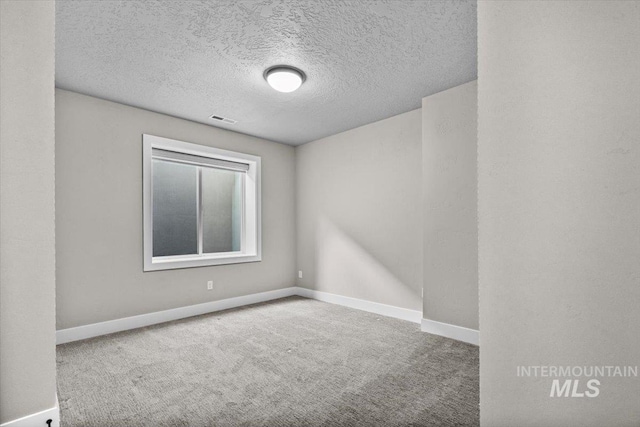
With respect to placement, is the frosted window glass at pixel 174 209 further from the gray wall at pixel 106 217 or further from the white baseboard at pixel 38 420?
the white baseboard at pixel 38 420

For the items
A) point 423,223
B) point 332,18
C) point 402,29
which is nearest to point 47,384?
point 332,18

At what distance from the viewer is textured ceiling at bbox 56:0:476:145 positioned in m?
1.98

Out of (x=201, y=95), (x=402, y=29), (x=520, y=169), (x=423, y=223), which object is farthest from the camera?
(x=423, y=223)

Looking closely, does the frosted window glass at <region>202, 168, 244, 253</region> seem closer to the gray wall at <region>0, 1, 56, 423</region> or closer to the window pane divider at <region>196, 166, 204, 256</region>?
the window pane divider at <region>196, 166, 204, 256</region>

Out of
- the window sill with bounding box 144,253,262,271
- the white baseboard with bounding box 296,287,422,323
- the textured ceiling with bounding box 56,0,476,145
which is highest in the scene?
the textured ceiling with bounding box 56,0,476,145

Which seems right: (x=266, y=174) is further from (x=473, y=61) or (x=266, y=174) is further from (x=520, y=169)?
(x=520, y=169)

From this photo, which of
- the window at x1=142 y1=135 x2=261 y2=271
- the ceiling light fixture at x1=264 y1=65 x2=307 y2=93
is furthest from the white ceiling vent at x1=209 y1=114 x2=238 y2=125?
the ceiling light fixture at x1=264 y1=65 x2=307 y2=93

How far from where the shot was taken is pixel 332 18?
80.7 inches

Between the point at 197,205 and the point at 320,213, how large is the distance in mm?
1808

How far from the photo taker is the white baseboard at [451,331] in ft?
9.78

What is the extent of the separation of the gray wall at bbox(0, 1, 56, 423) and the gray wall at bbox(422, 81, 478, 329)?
3.13 meters

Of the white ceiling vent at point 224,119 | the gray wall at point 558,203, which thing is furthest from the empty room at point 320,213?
the white ceiling vent at point 224,119

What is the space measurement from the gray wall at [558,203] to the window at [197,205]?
3.62m

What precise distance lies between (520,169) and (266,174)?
4.15m
